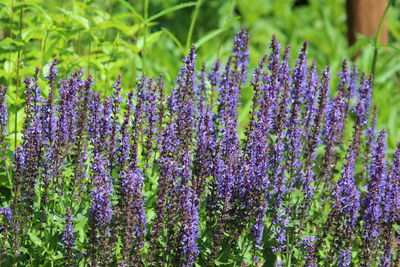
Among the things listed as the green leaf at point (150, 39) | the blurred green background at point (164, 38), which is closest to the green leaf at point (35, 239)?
the blurred green background at point (164, 38)

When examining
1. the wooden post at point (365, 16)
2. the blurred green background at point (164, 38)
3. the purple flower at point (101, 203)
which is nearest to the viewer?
the purple flower at point (101, 203)

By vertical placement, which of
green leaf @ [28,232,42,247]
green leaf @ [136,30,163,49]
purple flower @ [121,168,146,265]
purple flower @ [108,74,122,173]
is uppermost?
green leaf @ [136,30,163,49]

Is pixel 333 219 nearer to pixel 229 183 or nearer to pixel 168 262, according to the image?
pixel 229 183

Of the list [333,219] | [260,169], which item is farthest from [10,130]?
[333,219]

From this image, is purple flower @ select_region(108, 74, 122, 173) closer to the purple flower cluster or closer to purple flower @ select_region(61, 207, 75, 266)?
the purple flower cluster

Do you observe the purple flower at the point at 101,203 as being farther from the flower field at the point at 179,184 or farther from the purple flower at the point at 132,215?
the purple flower at the point at 132,215

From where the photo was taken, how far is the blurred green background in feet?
19.1

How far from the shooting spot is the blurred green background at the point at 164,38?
583 centimetres

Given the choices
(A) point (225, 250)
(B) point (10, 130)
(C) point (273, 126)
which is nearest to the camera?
(A) point (225, 250)

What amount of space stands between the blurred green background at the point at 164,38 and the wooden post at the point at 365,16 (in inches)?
12.7

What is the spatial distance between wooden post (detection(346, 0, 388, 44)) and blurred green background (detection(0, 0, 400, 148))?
324mm

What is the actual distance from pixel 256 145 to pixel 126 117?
2.73ft

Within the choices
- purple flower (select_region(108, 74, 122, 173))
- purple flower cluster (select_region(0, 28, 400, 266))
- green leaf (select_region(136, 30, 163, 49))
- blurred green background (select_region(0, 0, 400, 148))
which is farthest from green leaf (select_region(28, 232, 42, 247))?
green leaf (select_region(136, 30, 163, 49))

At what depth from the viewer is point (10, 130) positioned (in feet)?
17.6
